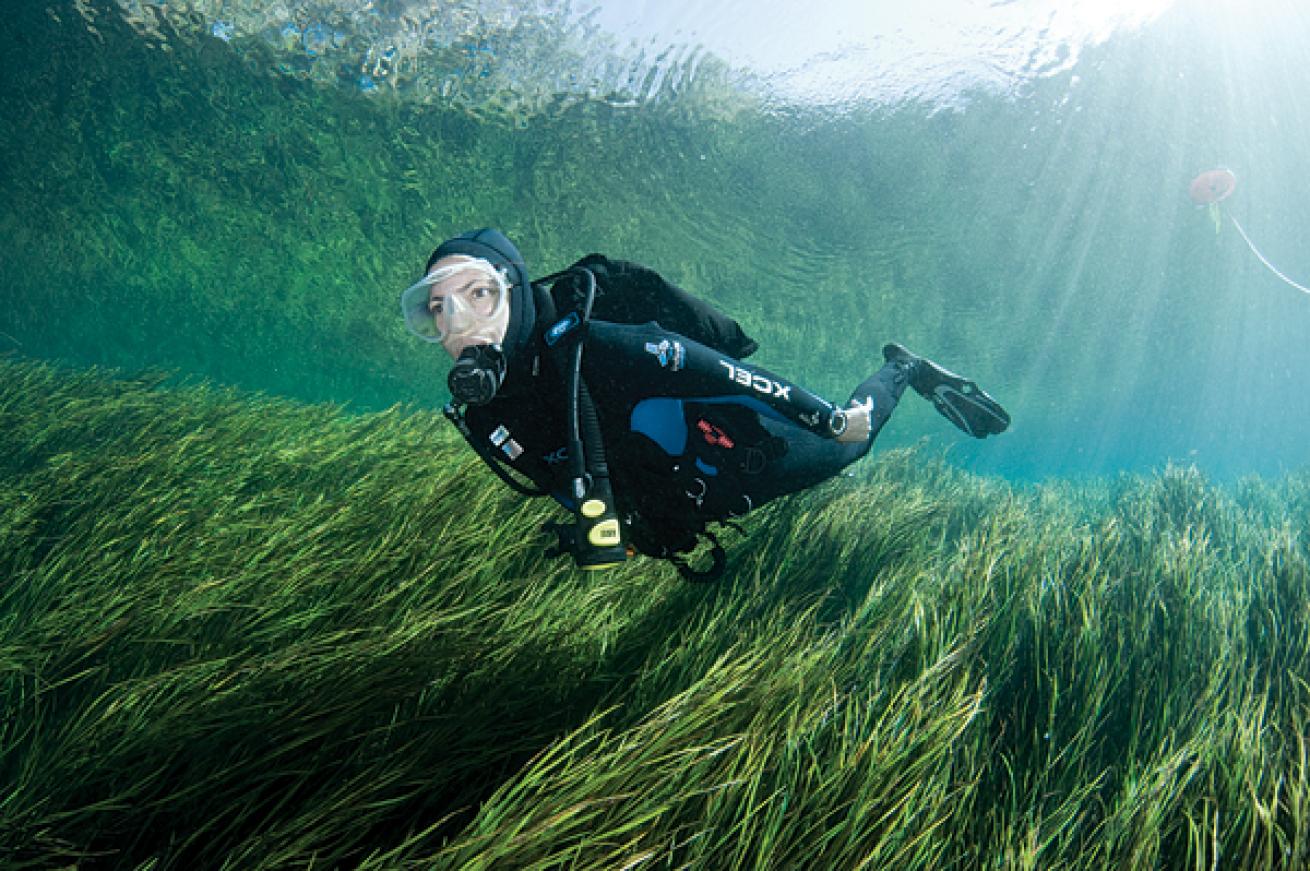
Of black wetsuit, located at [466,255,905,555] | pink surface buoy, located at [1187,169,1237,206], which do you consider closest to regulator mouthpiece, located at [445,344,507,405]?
black wetsuit, located at [466,255,905,555]

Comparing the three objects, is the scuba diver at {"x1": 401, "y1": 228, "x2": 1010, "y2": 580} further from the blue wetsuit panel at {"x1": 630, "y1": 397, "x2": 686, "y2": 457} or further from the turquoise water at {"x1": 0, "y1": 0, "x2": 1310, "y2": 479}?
the turquoise water at {"x1": 0, "y1": 0, "x2": 1310, "y2": 479}

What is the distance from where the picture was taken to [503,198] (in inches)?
658

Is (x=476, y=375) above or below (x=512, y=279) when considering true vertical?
below

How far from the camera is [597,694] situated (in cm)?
221

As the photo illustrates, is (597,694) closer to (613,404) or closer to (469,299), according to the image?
(613,404)

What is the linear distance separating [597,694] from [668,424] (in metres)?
1.40

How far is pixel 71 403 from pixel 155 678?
24.7 feet

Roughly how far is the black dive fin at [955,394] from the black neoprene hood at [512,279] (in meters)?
3.30

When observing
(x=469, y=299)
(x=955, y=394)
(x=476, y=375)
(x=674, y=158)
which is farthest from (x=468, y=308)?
(x=674, y=158)

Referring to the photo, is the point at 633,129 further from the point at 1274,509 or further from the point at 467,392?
the point at 1274,509

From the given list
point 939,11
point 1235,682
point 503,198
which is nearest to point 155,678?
point 1235,682

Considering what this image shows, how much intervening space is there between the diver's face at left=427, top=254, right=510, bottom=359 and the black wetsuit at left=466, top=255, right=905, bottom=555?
0.84ft

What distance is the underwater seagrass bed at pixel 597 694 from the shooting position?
4.86 feet

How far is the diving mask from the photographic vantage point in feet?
8.54
